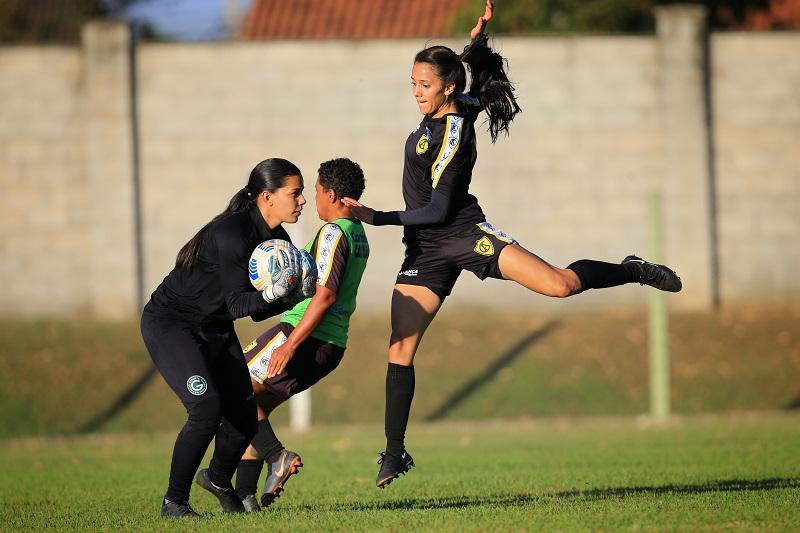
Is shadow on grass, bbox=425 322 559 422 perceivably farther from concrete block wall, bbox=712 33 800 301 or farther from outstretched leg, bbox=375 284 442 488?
outstretched leg, bbox=375 284 442 488

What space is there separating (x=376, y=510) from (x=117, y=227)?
1537cm

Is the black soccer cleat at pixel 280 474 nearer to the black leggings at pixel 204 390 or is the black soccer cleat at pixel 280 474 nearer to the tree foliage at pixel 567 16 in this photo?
the black leggings at pixel 204 390

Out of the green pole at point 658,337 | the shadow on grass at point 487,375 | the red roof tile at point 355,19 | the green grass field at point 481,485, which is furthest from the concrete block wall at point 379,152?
the green grass field at point 481,485

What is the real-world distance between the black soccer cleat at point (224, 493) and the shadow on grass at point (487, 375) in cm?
1113

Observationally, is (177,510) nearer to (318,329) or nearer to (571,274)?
(318,329)

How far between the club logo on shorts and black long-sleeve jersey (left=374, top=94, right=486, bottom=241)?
1422 mm

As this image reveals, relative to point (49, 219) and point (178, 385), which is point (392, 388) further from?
point (49, 219)

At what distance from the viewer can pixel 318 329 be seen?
7.83 meters

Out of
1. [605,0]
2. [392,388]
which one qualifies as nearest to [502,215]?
[605,0]

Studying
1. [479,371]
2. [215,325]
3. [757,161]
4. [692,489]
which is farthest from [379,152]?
[215,325]

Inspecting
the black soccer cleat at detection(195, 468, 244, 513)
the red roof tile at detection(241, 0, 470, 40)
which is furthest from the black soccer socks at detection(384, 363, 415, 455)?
the red roof tile at detection(241, 0, 470, 40)

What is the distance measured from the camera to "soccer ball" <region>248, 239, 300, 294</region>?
22.7ft

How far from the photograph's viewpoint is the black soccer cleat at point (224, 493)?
767 cm

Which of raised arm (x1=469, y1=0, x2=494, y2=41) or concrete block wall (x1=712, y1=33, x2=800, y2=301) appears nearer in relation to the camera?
raised arm (x1=469, y1=0, x2=494, y2=41)
